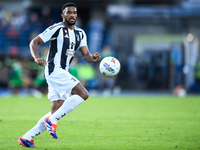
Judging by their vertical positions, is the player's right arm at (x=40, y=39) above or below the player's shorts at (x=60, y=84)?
above

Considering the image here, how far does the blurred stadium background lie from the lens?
68.5 ft

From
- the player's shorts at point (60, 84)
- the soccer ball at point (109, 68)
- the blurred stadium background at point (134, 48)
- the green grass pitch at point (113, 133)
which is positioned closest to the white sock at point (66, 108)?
the player's shorts at point (60, 84)

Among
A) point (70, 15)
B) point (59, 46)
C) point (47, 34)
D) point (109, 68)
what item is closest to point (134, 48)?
point (109, 68)

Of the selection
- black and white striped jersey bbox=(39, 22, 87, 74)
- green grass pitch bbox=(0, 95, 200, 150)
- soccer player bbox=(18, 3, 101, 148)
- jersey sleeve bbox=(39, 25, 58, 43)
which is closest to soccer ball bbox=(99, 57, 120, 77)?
soccer player bbox=(18, 3, 101, 148)

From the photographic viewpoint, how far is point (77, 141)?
18.9 ft

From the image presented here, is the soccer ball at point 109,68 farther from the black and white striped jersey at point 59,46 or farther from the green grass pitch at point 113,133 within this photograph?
the green grass pitch at point 113,133

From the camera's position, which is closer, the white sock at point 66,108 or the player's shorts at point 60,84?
the white sock at point 66,108

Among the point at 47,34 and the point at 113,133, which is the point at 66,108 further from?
the point at 113,133

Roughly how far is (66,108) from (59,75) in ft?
1.79

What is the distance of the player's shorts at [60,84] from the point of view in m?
5.33

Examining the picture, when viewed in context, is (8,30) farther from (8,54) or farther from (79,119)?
(79,119)

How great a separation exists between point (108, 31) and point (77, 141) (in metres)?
19.0

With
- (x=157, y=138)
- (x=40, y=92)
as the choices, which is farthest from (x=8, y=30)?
(x=157, y=138)

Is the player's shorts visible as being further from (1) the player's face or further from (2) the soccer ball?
(1) the player's face
